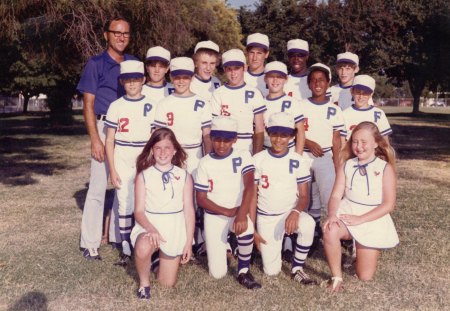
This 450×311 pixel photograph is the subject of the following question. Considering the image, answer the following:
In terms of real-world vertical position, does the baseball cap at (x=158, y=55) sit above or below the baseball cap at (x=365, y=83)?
above

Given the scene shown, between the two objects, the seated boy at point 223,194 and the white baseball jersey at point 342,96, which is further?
the white baseball jersey at point 342,96

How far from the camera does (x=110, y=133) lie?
477cm

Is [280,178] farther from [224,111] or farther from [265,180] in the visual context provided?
[224,111]

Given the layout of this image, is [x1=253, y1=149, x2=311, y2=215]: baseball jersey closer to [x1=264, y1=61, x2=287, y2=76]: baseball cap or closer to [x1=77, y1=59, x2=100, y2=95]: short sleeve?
[x1=264, y1=61, x2=287, y2=76]: baseball cap

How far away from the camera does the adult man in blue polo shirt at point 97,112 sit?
4977 millimetres

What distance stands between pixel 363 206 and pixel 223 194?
4.75 ft

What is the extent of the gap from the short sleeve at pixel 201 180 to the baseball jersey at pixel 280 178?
552mm

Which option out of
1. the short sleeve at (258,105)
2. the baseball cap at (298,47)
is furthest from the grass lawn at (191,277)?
the baseball cap at (298,47)

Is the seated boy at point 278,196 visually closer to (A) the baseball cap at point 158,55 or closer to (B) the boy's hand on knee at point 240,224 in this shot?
(B) the boy's hand on knee at point 240,224

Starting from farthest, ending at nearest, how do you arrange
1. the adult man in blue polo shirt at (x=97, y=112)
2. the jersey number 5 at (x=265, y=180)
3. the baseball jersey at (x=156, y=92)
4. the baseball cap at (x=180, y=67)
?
the baseball jersey at (x=156, y=92), the adult man in blue polo shirt at (x=97, y=112), the baseball cap at (x=180, y=67), the jersey number 5 at (x=265, y=180)

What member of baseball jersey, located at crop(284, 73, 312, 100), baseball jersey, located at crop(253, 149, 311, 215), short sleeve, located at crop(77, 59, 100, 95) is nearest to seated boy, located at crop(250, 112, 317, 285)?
baseball jersey, located at crop(253, 149, 311, 215)

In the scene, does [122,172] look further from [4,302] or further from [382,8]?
[382,8]

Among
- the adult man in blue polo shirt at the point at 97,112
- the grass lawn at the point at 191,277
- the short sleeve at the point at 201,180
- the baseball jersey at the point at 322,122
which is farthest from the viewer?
the baseball jersey at the point at 322,122

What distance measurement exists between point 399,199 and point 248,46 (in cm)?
438
